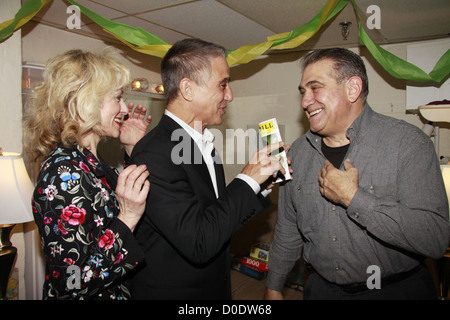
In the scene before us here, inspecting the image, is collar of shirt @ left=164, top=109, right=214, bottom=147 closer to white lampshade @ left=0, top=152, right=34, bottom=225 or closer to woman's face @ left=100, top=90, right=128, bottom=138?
woman's face @ left=100, top=90, right=128, bottom=138

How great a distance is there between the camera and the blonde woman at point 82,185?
1.08 m

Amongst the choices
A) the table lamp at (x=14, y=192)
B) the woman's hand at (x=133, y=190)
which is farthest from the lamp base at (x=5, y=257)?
the woman's hand at (x=133, y=190)

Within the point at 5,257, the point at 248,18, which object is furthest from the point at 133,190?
the point at 248,18

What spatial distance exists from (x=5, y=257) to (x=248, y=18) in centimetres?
215

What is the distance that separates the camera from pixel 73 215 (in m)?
1.09

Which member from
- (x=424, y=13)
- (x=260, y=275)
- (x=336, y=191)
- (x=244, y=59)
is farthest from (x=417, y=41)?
(x=260, y=275)

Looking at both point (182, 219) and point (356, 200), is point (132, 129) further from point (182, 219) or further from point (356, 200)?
point (356, 200)

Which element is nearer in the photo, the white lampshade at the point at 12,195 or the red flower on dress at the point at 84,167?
the red flower on dress at the point at 84,167

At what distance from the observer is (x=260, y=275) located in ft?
10.6

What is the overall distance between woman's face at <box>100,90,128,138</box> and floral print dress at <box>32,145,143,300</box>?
0.21 meters

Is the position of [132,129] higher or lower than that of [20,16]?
lower

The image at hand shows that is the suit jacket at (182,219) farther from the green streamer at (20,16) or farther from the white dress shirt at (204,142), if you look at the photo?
the green streamer at (20,16)

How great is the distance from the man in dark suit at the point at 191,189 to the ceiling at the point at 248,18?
35.4 inches

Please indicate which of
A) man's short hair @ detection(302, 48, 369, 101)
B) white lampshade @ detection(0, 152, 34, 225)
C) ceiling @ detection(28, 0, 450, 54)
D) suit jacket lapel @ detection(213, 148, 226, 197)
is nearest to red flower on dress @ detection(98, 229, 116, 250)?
suit jacket lapel @ detection(213, 148, 226, 197)
